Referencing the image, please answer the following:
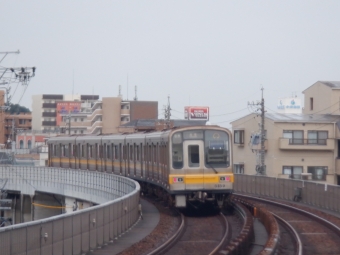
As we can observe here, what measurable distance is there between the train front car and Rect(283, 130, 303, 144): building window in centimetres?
2215

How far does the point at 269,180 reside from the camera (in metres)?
28.7

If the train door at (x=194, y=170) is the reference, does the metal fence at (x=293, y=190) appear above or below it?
below

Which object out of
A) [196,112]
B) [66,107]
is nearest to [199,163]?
[196,112]

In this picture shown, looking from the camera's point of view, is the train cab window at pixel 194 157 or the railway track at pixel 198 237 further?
the train cab window at pixel 194 157

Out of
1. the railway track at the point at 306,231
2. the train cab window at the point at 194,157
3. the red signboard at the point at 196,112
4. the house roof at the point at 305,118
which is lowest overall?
the railway track at the point at 306,231

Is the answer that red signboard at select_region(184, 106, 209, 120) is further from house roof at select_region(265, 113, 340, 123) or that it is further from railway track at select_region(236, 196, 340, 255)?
railway track at select_region(236, 196, 340, 255)

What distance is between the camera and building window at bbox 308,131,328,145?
40.0 metres

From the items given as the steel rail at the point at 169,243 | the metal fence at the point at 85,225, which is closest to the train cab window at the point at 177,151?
the metal fence at the point at 85,225

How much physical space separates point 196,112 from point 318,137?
29362mm

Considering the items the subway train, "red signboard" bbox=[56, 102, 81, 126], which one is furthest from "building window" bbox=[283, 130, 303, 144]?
"red signboard" bbox=[56, 102, 81, 126]

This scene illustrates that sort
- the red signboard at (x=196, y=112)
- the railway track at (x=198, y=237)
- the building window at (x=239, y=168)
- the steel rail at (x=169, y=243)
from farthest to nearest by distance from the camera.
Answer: the red signboard at (x=196, y=112)
the building window at (x=239, y=168)
the railway track at (x=198, y=237)
the steel rail at (x=169, y=243)

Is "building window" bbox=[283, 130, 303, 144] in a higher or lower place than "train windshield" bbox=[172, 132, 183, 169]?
higher

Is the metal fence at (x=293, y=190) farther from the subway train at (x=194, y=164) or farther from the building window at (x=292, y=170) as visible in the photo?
the building window at (x=292, y=170)

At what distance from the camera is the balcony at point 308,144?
39.8m
